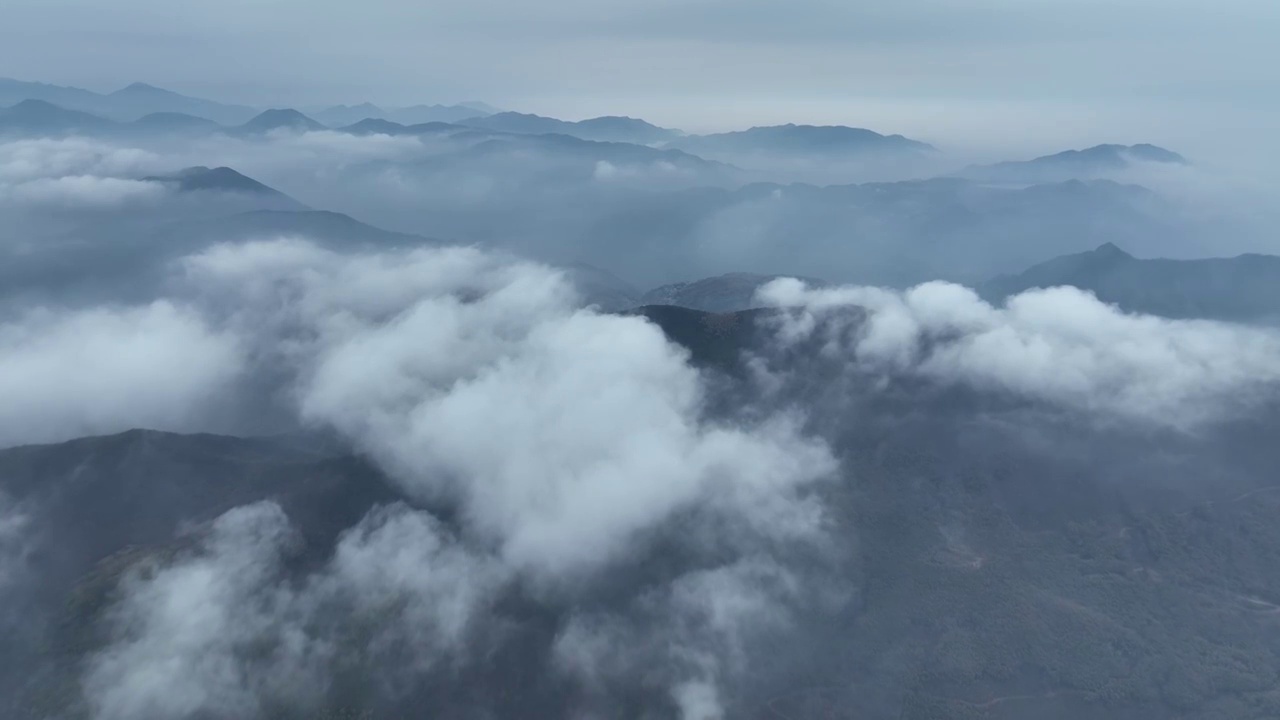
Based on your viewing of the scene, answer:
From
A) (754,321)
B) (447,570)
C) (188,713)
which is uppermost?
(754,321)

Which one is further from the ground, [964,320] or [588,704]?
[964,320]

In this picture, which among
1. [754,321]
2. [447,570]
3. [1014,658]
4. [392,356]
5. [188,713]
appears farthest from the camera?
[392,356]

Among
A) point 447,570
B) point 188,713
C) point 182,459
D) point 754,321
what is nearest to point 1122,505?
point 754,321

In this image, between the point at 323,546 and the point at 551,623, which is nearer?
the point at 551,623

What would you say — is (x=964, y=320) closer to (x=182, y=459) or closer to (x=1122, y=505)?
(x=1122, y=505)

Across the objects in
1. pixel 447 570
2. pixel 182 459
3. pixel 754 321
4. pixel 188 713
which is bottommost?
pixel 188 713

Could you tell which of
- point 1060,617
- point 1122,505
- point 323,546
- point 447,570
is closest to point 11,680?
point 323,546

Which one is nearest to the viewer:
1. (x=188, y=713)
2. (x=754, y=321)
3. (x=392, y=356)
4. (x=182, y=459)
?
(x=188, y=713)

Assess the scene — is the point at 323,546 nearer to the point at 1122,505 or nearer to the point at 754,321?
the point at 754,321

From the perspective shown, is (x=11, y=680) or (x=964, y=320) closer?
(x=11, y=680)

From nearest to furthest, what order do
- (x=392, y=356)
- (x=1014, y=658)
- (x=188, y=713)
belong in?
(x=188, y=713) → (x=1014, y=658) → (x=392, y=356)
